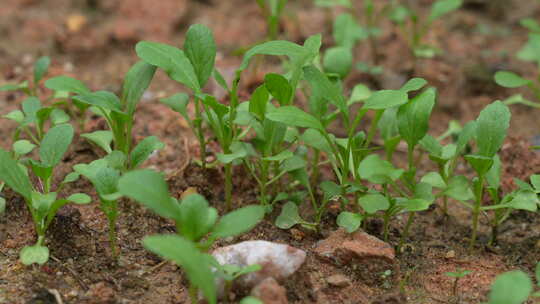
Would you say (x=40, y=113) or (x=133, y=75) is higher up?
(x=133, y=75)

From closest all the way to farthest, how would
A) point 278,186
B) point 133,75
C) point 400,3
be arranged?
1. point 133,75
2. point 278,186
3. point 400,3

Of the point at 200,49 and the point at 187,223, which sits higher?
the point at 200,49

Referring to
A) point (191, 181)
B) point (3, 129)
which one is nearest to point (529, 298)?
point (191, 181)

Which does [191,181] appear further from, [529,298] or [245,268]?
[529,298]

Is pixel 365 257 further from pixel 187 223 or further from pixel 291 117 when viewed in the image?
pixel 187 223

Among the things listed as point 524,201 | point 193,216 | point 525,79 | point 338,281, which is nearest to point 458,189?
point 524,201

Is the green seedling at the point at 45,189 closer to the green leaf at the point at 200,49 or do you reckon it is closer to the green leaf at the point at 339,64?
the green leaf at the point at 200,49
